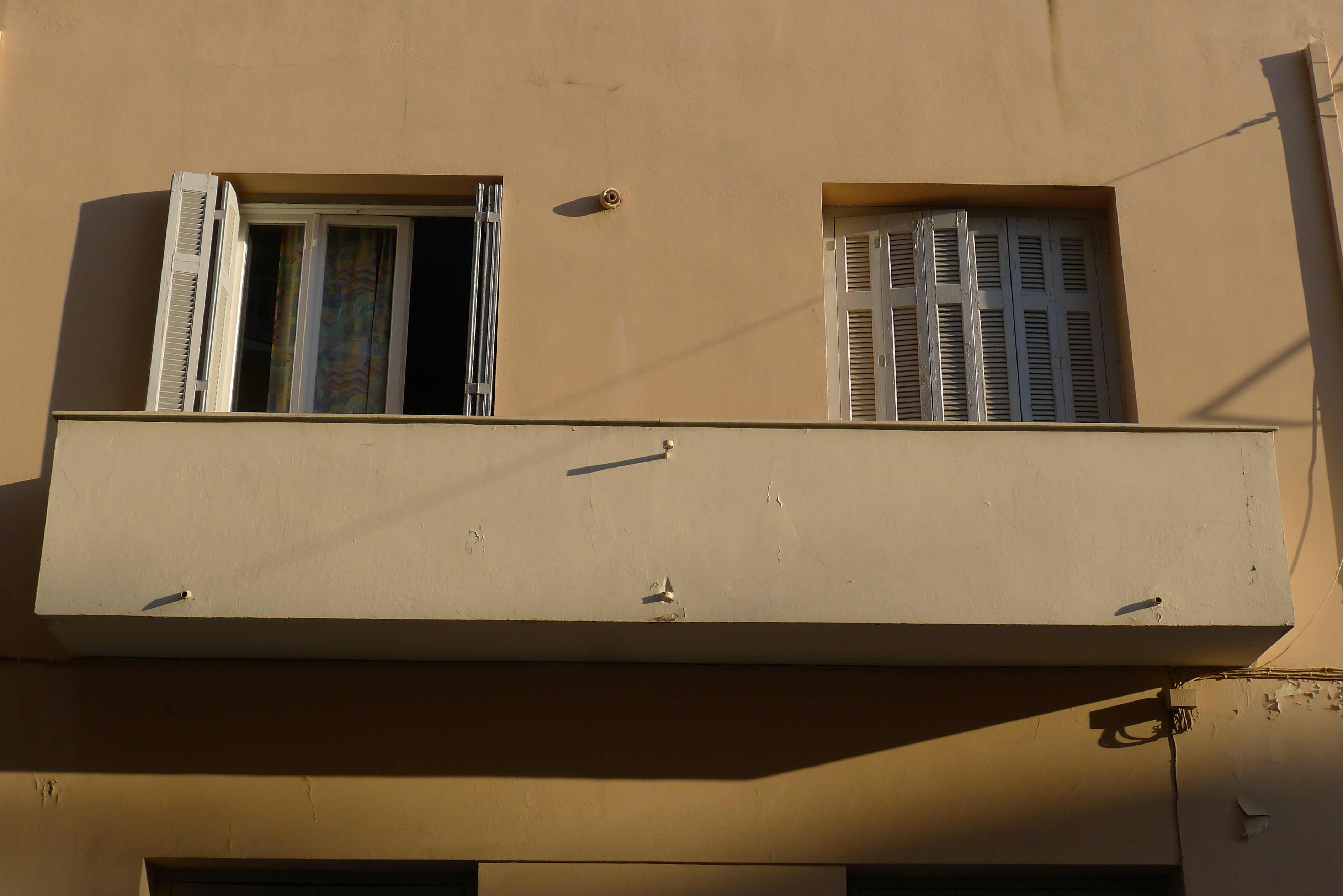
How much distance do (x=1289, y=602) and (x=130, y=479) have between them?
17.7ft

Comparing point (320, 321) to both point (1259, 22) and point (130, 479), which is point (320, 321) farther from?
point (1259, 22)

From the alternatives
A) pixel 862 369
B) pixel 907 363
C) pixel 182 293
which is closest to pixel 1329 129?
pixel 907 363

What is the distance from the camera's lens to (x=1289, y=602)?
561cm

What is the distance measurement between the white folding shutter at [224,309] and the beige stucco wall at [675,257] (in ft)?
1.03

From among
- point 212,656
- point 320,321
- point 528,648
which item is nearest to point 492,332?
point 320,321

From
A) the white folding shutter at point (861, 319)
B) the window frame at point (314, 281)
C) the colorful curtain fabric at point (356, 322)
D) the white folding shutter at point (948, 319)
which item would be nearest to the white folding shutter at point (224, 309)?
the window frame at point (314, 281)

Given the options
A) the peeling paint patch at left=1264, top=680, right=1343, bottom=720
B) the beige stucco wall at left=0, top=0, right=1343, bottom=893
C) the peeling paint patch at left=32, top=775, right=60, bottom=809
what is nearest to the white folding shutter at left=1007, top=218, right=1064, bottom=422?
the beige stucco wall at left=0, top=0, right=1343, bottom=893

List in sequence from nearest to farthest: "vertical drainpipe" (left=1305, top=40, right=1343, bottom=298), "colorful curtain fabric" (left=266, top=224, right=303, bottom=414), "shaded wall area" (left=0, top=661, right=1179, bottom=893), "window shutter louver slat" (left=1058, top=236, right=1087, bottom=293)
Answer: "shaded wall area" (left=0, top=661, right=1179, bottom=893) → "vertical drainpipe" (left=1305, top=40, right=1343, bottom=298) → "colorful curtain fabric" (left=266, top=224, right=303, bottom=414) → "window shutter louver slat" (left=1058, top=236, right=1087, bottom=293)

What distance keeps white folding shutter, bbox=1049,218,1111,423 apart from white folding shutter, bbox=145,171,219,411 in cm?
491

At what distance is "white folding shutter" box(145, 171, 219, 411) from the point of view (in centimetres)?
661

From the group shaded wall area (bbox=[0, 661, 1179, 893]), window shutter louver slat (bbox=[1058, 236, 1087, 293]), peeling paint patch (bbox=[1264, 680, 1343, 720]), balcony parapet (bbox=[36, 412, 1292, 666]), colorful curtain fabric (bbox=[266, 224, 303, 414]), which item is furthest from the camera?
window shutter louver slat (bbox=[1058, 236, 1087, 293])

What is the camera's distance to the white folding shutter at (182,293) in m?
6.61

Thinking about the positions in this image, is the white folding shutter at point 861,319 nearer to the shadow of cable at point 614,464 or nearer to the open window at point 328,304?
the shadow of cable at point 614,464

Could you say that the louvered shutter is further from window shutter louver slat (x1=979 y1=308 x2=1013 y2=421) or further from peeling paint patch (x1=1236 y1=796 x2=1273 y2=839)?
peeling paint patch (x1=1236 y1=796 x2=1273 y2=839)
